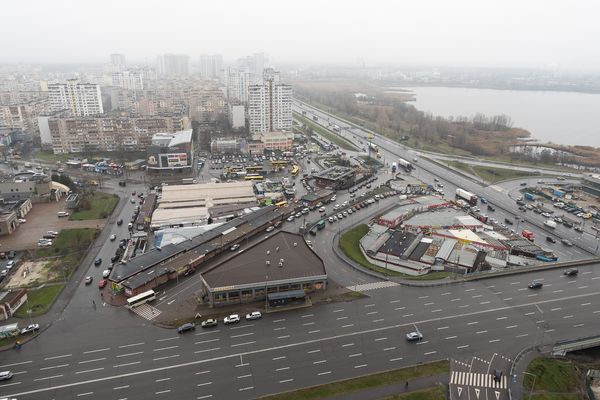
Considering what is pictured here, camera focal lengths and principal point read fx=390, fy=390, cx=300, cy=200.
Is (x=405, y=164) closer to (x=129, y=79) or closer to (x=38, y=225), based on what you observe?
(x=38, y=225)

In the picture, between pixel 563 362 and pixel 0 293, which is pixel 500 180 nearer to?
pixel 563 362

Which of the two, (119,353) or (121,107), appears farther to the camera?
(121,107)

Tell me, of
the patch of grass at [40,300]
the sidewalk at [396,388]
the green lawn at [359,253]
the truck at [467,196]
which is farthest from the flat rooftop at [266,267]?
the truck at [467,196]

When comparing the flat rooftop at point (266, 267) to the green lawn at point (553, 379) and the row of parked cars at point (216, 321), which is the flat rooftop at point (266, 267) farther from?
the green lawn at point (553, 379)

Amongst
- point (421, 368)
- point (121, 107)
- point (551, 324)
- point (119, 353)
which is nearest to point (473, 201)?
point (551, 324)

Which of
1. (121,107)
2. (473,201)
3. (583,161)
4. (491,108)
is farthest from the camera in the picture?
(491,108)

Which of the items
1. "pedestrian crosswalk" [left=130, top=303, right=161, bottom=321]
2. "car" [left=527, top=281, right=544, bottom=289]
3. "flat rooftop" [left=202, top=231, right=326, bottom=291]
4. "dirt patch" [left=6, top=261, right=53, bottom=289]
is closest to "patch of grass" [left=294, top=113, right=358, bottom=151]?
"flat rooftop" [left=202, top=231, right=326, bottom=291]
